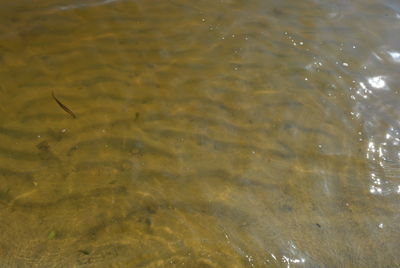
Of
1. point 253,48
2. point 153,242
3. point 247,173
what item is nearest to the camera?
point 153,242

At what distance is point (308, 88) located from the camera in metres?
3.75

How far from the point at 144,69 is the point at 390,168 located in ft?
7.86

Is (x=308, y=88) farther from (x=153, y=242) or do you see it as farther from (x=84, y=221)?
(x=84, y=221)

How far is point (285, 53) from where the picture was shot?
4082 millimetres

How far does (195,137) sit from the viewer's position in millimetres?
3203

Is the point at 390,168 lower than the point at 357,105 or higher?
lower

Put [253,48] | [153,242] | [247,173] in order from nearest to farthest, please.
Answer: [153,242]
[247,173]
[253,48]

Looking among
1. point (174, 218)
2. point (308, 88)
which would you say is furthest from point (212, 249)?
point (308, 88)

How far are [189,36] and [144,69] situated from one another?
742mm

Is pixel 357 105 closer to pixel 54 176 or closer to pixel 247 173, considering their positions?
pixel 247 173

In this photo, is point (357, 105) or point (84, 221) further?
point (357, 105)

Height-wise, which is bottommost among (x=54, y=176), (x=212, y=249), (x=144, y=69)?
(x=212, y=249)

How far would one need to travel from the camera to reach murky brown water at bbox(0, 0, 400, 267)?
2.61 meters

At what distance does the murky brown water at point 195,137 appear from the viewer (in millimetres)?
2611
